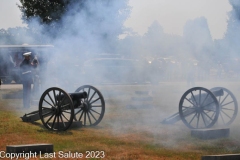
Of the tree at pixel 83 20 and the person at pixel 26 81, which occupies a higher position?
the tree at pixel 83 20

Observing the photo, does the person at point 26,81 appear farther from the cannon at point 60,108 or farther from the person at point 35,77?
the cannon at point 60,108

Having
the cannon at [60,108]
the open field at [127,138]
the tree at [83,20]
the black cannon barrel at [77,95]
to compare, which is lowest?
the open field at [127,138]

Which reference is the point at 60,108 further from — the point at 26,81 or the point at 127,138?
the point at 26,81

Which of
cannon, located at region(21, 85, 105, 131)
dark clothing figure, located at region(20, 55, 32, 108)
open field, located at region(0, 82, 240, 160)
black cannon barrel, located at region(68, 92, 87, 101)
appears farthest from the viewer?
dark clothing figure, located at region(20, 55, 32, 108)

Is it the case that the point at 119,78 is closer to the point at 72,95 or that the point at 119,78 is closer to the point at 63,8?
the point at 63,8

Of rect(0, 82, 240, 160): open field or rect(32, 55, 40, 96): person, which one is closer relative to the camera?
rect(0, 82, 240, 160): open field

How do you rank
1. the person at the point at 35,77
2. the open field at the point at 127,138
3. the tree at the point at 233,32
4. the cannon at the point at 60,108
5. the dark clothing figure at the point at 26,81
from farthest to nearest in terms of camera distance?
the person at the point at 35,77 → the dark clothing figure at the point at 26,81 → the tree at the point at 233,32 → the cannon at the point at 60,108 → the open field at the point at 127,138

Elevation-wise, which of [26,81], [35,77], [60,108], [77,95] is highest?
[35,77]

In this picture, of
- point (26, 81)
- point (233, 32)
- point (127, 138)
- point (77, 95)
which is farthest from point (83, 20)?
point (127, 138)

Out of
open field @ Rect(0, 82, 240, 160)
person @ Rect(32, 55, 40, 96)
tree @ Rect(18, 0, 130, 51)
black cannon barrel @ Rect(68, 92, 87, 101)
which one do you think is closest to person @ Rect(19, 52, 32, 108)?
person @ Rect(32, 55, 40, 96)

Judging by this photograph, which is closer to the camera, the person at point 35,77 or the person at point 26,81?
the person at point 26,81

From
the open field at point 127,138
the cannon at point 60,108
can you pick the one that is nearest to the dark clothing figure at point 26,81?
the open field at point 127,138

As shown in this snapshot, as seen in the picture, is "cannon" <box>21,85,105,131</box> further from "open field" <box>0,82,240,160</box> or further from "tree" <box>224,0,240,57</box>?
"tree" <box>224,0,240,57</box>

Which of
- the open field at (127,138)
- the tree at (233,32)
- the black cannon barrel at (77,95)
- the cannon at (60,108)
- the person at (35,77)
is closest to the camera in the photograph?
the open field at (127,138)
